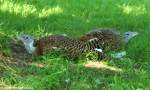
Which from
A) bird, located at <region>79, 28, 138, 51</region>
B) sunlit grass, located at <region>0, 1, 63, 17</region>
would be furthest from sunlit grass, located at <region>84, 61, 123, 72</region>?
sunlit grass, located at <region>0, 1, 63, 17</region>

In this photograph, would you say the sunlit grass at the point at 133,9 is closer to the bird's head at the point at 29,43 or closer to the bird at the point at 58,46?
the bird at the point at 58,46

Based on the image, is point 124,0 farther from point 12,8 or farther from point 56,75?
point 56,75

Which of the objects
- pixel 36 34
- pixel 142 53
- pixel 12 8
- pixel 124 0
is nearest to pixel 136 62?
pixel 142 53

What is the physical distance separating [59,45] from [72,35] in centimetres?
139

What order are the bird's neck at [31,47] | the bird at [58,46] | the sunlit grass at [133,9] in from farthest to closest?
the sunlit grass at [133,9] < the bird's neck at [31,47] < the bird at [58,46]

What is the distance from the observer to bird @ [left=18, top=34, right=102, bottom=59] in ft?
21.9

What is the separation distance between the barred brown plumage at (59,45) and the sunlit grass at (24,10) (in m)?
1.87

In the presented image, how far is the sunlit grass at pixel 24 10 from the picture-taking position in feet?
28.5

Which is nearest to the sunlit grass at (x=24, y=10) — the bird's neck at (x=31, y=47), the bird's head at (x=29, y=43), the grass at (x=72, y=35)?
the grass at (x=72, y=35)

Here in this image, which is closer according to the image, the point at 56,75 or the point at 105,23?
the point at 56,75

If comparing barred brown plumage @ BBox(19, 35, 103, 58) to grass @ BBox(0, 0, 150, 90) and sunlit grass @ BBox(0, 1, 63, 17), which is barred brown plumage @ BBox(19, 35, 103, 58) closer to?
grass @ BBox(0, 0, 150, 90)

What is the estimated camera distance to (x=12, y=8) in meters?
8.76

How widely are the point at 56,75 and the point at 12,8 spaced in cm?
315

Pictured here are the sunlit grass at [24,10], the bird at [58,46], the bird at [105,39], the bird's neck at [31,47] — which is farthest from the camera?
the sunlit grass at [24,10]
